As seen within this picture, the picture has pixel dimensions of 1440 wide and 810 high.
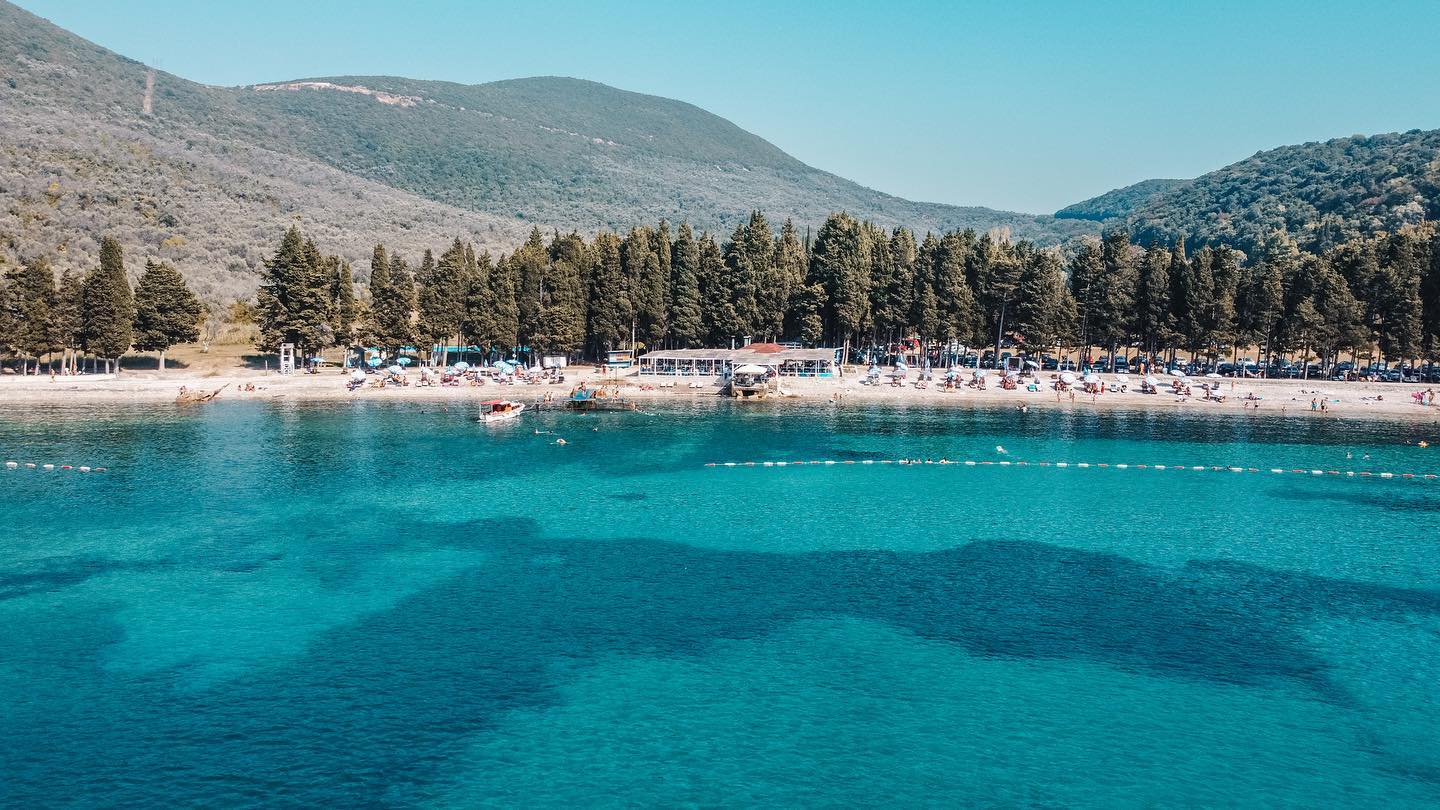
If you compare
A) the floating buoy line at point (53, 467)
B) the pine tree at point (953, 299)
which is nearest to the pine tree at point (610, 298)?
the pine tree at point (953, 299)

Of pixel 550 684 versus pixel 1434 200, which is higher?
pixel 1434 200

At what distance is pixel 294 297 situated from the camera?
9131cm

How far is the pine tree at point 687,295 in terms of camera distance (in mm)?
106831

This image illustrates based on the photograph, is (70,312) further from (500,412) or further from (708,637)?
(708,637)

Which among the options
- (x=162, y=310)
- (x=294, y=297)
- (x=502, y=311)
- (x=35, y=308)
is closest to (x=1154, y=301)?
(x=502, y=311)

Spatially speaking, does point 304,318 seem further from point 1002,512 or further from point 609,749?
point 609,749

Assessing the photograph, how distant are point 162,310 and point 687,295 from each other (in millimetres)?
53565

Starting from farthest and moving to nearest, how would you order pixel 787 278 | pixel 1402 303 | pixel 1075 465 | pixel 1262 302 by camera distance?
pixel 787 278
pixel 1262 302
pixel 1402 303
pixel 1075 465

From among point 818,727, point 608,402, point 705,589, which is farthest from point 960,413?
point 818,727

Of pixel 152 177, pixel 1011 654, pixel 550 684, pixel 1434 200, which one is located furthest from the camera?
pixel 1434 200

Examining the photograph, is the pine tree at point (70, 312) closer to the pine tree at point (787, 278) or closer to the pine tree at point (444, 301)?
the pine tree at point (444, 301)

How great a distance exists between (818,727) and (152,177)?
529 feet

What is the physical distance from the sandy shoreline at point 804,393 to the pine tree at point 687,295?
426 inches

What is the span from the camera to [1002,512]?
46062 millimetres
